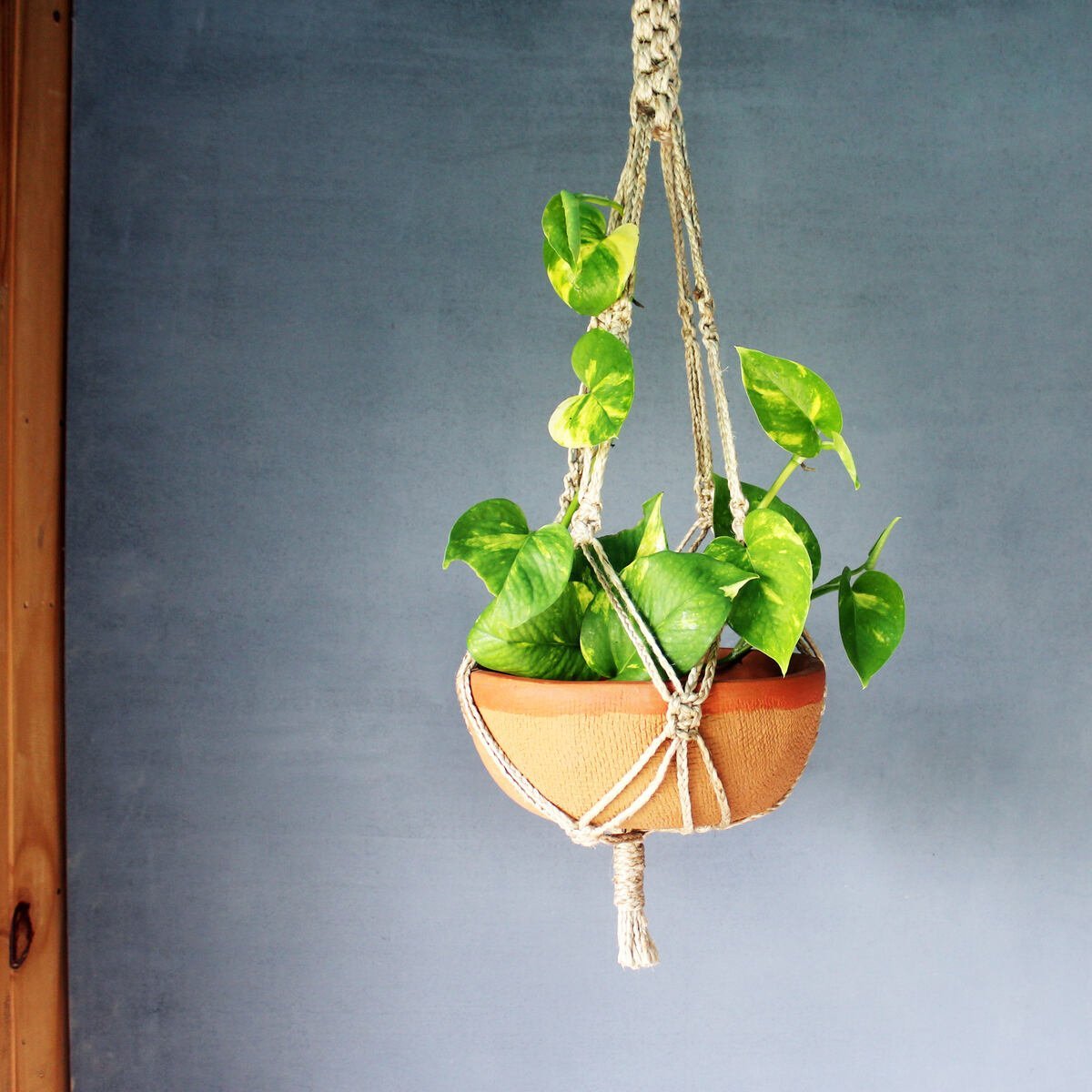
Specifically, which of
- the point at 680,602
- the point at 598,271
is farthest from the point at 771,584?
the point at 598,271

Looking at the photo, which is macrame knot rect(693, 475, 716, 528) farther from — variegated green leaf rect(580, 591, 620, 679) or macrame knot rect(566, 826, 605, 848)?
macrame knot rect(566, 826, 605, 848)

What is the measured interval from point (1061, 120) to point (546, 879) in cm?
129

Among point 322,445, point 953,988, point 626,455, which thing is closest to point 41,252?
point 322,445

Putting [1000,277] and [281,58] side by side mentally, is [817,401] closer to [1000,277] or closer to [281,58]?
[1000,277]

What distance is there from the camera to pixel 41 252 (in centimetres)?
128

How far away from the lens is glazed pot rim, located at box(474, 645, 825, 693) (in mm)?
723

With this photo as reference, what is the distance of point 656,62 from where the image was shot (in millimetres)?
813

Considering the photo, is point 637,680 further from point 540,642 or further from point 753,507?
point 753,507

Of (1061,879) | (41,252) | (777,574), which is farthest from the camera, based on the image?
(1061,879)

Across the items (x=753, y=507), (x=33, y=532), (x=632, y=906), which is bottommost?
(x=632, y=906)

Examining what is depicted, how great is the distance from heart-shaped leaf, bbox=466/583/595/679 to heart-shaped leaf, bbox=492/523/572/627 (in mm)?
13

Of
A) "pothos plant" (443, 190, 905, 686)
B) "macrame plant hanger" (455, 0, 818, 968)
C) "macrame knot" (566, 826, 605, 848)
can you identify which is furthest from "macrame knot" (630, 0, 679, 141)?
"macrame knot" (566, 826, 605, 848)

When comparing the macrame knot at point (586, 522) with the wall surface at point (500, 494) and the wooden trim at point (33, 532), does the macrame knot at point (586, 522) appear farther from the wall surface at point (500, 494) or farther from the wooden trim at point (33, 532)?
the wooden trim at point (33, 532)

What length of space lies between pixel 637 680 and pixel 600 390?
0.23m
